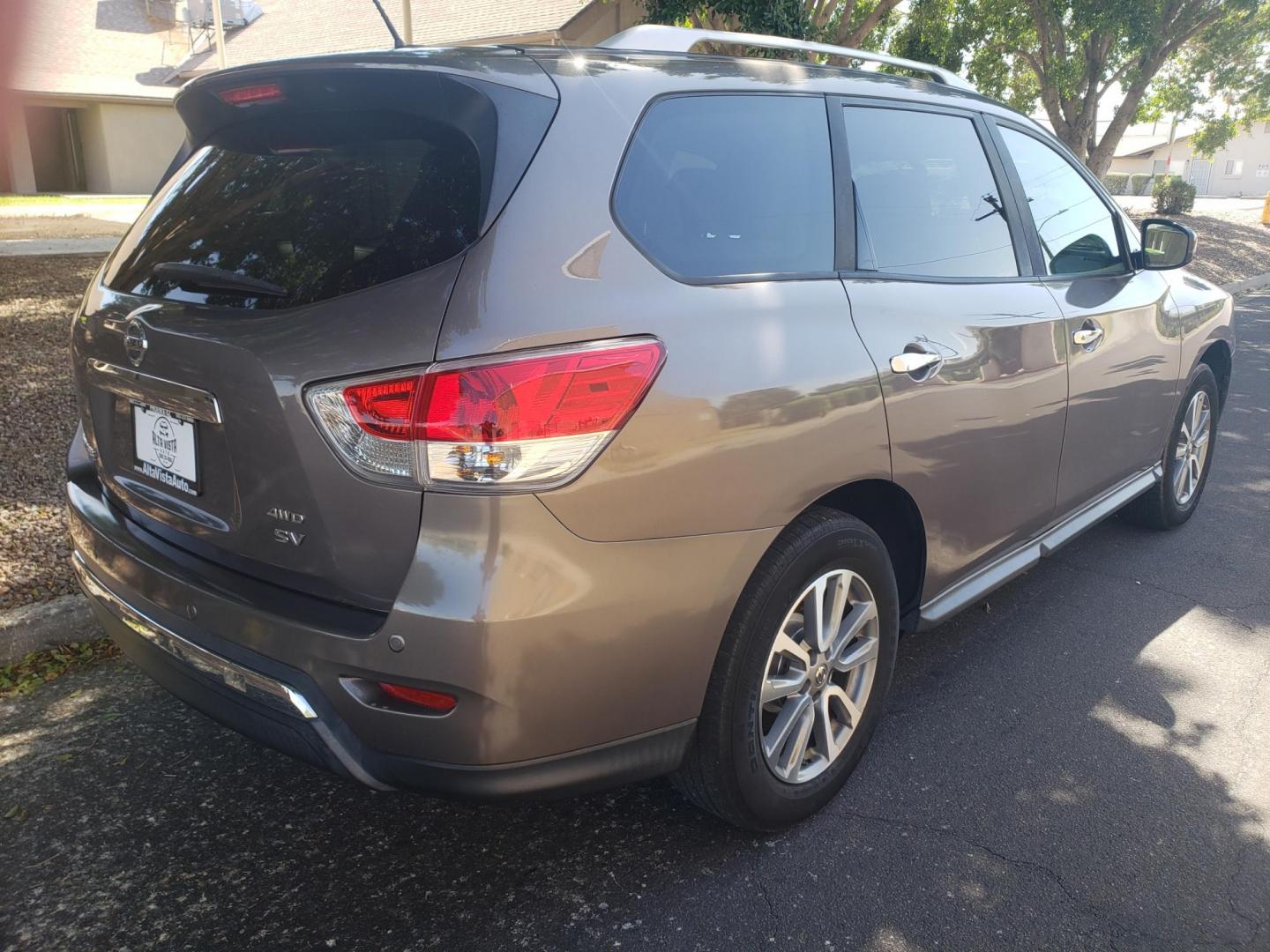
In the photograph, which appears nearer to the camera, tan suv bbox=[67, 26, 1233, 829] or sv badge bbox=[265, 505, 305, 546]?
tan suv bbox=[67, 26, 1233, 829]

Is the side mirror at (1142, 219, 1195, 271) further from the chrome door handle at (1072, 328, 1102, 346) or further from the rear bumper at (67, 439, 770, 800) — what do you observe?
the rear bumper at (67, 439, 770, 800)

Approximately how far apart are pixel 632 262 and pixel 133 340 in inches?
46.9

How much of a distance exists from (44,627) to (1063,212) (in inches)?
157

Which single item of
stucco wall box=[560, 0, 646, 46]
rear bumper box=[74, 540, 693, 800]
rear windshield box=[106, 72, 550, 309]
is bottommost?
rear bumper box=[74, 540, 693, 800]

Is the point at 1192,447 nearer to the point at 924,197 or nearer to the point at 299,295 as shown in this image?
the point at 924,197

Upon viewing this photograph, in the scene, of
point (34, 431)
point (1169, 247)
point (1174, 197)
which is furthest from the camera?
point (1174, 197)

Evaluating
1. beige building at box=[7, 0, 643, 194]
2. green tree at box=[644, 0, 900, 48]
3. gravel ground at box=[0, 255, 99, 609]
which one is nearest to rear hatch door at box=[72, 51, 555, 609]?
gravel ground at box=[0, 255, 99, 609]

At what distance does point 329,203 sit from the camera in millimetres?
2424

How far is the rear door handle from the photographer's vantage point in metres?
3.71

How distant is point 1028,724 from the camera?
11.1 ft

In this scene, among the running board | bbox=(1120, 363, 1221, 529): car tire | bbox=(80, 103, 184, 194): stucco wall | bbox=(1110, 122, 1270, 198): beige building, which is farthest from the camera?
bbox=(1110, 122, 1270, 198): beige building

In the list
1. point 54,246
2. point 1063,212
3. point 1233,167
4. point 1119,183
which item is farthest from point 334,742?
point 1233,167

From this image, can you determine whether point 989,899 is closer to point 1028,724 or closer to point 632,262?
point 1028,724

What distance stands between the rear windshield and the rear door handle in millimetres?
2245
